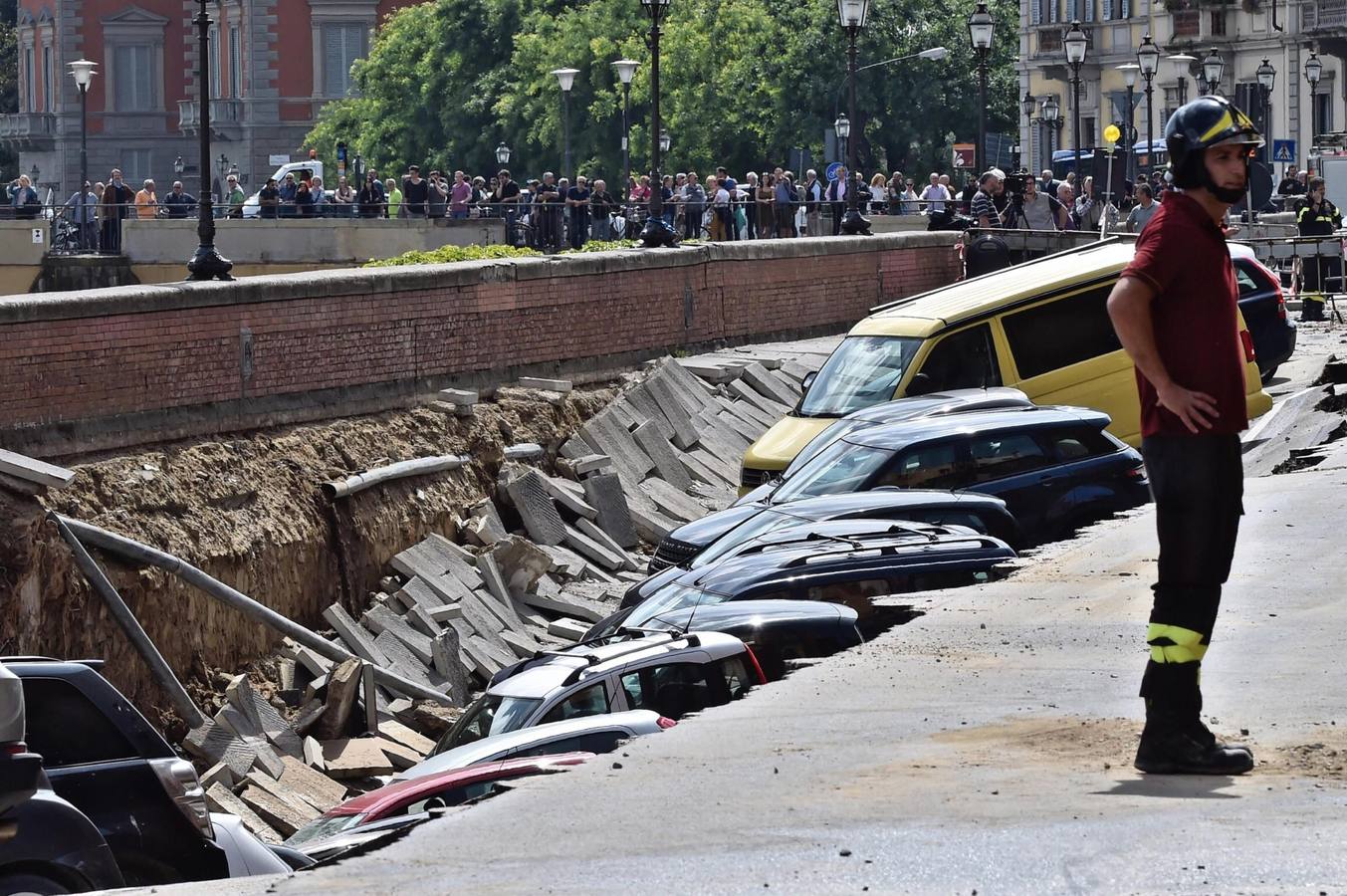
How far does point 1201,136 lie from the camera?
637 centimetres

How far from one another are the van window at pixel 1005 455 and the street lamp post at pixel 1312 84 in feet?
170

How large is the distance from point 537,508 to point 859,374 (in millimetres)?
3860

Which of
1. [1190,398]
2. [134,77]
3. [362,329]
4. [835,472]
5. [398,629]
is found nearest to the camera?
[1190,398]

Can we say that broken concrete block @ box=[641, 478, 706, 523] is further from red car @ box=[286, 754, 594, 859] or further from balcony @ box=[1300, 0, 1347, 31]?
balcony @ box=[1300, 0, 1347, 31]

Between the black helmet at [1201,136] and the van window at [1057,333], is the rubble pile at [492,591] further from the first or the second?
the black helmet at [1201,136]

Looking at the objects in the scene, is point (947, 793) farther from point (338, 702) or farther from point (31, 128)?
point (31, 128)

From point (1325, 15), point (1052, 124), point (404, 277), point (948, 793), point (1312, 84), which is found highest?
point (1325, 15)

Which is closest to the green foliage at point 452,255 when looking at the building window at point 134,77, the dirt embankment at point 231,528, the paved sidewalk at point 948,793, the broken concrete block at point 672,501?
the broken concrete block at point 672,501

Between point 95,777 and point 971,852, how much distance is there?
3.95 meters

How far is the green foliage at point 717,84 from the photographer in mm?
69938

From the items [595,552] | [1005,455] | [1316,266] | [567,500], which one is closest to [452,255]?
[567,500]

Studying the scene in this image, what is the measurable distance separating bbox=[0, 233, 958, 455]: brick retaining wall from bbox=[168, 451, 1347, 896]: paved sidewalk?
10.6m

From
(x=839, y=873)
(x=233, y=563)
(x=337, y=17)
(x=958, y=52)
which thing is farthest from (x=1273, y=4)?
(x=839, y=873)

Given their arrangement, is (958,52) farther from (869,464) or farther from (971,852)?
(971,852)
